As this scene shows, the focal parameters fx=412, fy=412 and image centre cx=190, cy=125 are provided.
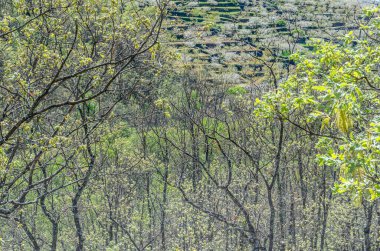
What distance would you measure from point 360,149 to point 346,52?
4.06 m

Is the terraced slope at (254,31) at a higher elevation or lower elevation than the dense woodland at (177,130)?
higher

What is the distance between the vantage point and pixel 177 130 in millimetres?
25609

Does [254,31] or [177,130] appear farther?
[177,130]

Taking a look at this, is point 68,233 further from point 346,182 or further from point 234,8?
point 234,8

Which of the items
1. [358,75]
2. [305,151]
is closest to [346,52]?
[358,75]

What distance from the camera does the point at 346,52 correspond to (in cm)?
828

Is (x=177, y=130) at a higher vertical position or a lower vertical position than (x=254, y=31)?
lower

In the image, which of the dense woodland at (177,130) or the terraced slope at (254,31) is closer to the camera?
the dense woodland at (177,130)

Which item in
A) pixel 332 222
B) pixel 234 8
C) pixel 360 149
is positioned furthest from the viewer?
pixel 234 8

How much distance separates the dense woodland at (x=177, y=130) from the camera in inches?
274

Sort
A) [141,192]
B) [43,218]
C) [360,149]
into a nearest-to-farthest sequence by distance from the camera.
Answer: [360,149] < [43,218] < [141,192]

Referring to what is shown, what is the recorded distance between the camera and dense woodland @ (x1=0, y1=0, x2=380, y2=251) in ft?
22.8

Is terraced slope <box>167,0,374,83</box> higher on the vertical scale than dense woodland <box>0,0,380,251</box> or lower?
higher

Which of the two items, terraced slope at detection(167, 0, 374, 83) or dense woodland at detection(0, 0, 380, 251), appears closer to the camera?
dense woodland at detection(0, 0, 380, 251)
